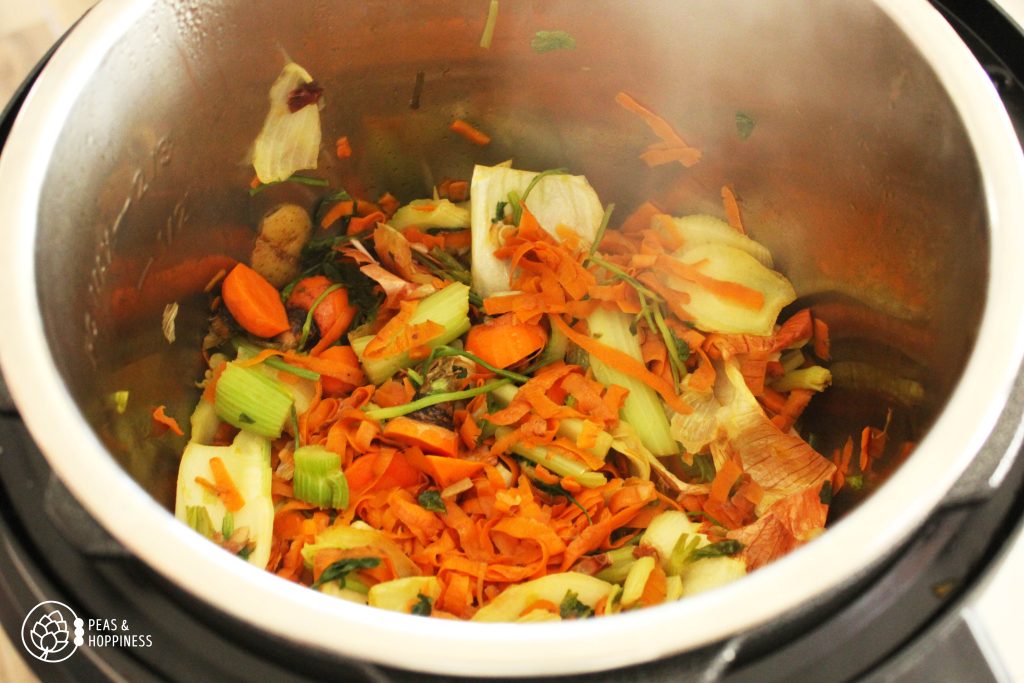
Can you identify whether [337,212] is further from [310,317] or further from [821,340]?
[821,340]

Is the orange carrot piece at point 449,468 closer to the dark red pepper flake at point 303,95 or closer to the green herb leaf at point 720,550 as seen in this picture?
the green herb leaf at point 720,550

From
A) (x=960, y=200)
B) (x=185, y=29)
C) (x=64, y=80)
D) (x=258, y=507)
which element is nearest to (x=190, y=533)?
(x=258, y=507)

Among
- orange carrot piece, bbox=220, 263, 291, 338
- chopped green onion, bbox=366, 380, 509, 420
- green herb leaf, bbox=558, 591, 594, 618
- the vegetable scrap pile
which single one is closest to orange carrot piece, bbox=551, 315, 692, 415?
the vegetable scrap pile

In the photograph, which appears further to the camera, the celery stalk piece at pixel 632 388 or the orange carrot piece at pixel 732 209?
the orange carrot piece at pixel 732 209

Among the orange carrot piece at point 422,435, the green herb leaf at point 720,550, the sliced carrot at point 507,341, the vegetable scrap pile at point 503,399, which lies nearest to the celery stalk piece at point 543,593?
the vegetable scrap pile at point 503,399

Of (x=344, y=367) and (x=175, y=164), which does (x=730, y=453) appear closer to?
(x=344, y=367)
